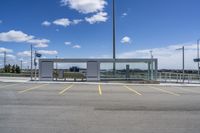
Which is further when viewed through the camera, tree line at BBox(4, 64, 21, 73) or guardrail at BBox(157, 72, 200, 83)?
tree line at BBox(4, 64, 21, 73)

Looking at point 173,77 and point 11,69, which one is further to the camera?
point 11,69

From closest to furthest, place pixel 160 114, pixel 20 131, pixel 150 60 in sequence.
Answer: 1. pixel 20 131
2. pixel 160 114
3. pixel 150 60

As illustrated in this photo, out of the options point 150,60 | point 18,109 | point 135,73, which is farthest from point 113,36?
point 18,109

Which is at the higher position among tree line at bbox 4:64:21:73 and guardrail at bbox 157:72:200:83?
tree line at bbox 4:64:21:73

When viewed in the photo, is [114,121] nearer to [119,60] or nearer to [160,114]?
[160,114]

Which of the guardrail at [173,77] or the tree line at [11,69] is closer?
the guardrail at [173,77]

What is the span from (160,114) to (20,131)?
5.52 m

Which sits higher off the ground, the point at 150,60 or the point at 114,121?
the point at 150,60

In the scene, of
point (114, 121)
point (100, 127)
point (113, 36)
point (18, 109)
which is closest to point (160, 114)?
point (114, 121)

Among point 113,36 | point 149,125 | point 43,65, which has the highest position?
point 113,36

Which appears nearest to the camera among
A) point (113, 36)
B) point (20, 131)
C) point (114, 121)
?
point (20, 131)

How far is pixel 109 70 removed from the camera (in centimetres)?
4172

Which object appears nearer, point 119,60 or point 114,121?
point 114,121

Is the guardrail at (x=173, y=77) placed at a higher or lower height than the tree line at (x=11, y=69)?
lower
